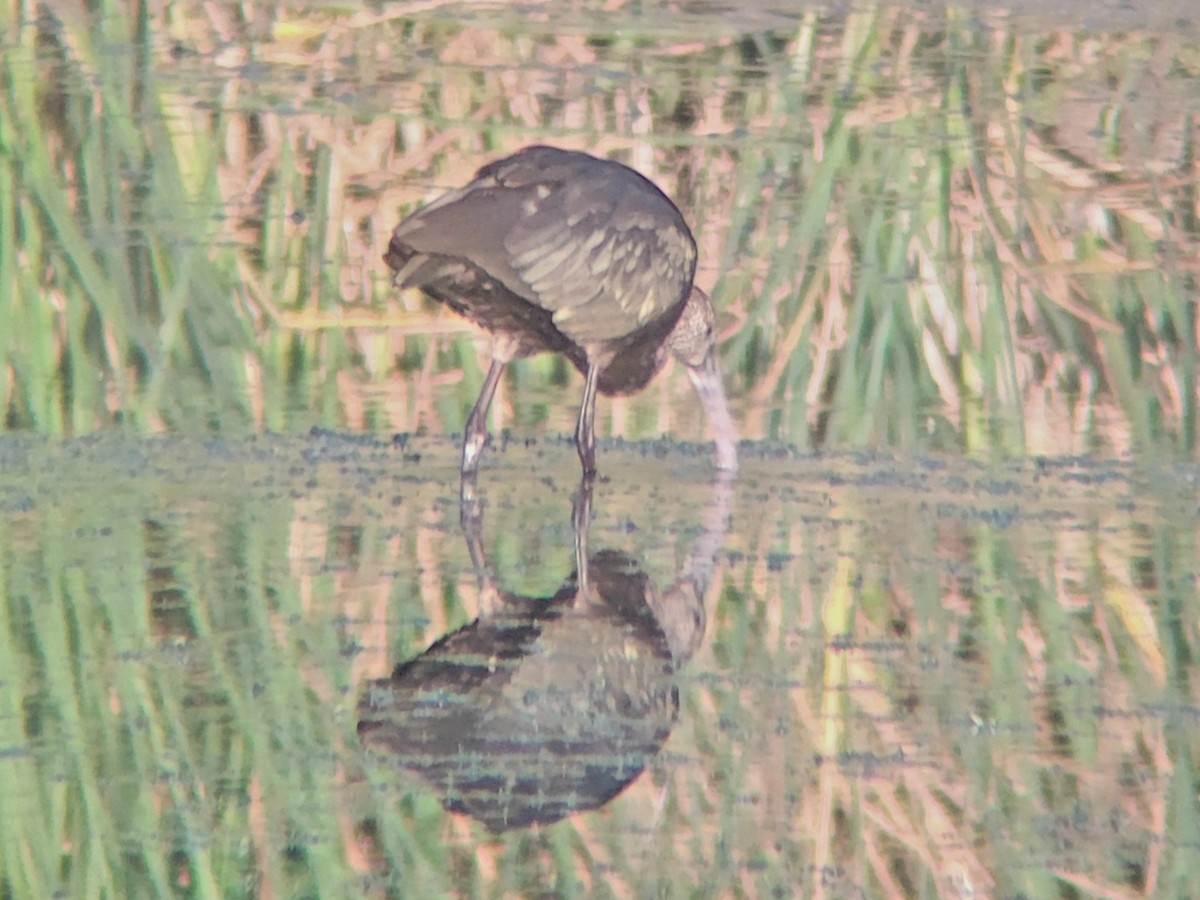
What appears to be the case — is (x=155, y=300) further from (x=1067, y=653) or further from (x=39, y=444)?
(x=1067, y=653)

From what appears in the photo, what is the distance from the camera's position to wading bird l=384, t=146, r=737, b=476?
6.03 meters

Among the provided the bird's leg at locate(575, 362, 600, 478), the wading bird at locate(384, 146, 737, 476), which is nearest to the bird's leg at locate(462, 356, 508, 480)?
the wading bird at locate(384, 146, 737, 476)

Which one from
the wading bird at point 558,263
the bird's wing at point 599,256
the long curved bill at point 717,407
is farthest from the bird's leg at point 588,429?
the long curved bill at point 717,407

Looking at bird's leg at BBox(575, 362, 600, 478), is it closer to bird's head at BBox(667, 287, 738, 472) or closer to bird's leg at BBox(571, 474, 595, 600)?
→ bird's leg at BBox(571, 474, 595, 600)

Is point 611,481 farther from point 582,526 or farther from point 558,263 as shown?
point 558,263

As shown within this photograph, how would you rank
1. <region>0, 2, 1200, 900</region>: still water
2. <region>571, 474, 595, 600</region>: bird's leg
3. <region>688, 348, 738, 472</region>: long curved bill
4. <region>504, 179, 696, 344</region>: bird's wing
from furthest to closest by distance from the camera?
<region>688, 348, 738, 472</region>: long curved bill < <region>504, 179, 696, 344</region>: bird's wing < <region>571, 474, 595, 600</region>: bird's leg < <region>0, 2, 1200, 900</region>: still water

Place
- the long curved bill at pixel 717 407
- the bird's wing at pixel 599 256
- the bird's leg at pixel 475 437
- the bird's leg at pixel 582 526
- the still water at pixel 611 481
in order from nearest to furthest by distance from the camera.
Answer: the still water at pixel 611 481, the bird's leg at pixel 582 526, the bird's wing at pixel 599 256, the bird's leg at pixel 475 437, the long curved bill at pixel 717 407

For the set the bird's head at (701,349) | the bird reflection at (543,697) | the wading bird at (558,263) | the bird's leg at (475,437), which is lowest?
the bird reflection at (543,697)

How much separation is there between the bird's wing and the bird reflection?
848 mm

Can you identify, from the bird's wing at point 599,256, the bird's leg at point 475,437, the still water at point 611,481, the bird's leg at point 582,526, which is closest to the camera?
the still water at point 611,481

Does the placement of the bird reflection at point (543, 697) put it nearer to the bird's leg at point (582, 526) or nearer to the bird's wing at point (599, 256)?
the bird's leg at point (582, 526)

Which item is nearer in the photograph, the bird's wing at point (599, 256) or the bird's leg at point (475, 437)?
the bird's wing at point (599, 256)

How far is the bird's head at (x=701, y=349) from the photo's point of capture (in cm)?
704

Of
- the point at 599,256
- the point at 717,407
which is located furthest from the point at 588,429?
the point at 717,407
